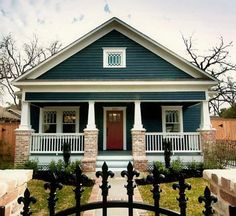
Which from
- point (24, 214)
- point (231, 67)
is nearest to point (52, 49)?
point (231, 67)

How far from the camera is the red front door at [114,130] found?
14219 mm

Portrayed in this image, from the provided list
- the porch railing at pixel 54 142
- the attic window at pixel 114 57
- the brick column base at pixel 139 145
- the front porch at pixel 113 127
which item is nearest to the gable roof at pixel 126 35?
the attic window at pixel 114 57

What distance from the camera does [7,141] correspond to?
647 inches

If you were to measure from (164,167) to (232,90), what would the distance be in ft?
71.4

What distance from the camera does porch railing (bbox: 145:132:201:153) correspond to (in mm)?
11867

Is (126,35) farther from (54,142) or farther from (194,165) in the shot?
(194,165)

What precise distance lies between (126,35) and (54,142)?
259 inches

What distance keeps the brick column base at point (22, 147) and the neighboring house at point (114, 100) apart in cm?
4

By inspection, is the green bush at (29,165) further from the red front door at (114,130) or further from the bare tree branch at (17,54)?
the bare tree branch at (17,54)

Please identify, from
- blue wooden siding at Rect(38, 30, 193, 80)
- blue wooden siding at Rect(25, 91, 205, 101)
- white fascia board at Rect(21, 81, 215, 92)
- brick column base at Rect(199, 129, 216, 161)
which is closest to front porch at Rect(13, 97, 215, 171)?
brick column base at Rect(199, 129, 216, 161)

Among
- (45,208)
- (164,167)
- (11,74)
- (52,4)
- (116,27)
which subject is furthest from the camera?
(11,74)

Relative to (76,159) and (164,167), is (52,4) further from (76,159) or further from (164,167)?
(164,167)

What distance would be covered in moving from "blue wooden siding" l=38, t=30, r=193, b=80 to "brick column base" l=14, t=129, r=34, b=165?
3.03 m

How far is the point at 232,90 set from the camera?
95.0 ft
